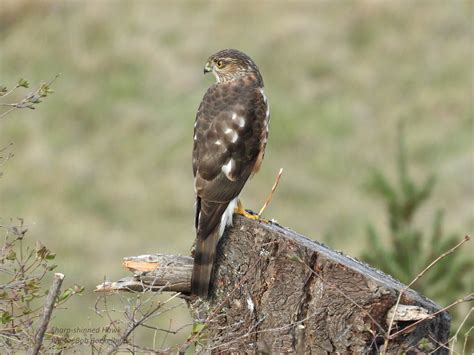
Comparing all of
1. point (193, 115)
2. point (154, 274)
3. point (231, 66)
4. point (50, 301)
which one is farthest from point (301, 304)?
point (193, 115)

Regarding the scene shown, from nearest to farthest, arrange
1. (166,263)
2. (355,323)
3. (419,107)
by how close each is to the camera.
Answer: (355,323), (166,263), (419,107)

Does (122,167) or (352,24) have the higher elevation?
(352,24)

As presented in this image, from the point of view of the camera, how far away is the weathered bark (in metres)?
4.39

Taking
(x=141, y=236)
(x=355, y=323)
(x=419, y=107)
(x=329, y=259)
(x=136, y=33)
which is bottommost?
(x=355, y=323)

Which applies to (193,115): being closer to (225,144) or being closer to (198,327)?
(225,144)

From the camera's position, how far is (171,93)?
18031 millimetres

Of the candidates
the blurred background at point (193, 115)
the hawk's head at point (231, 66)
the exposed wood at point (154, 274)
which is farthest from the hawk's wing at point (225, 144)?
the blurred background at point (193, 115)

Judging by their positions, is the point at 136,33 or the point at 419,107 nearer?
the point at 419,107

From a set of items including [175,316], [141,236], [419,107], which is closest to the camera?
[175,316]

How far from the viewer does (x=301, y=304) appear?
177 inches

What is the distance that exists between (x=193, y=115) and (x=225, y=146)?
11.2 m

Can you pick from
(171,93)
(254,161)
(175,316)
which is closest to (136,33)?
(171,93)

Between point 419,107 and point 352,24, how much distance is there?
3.26 metres

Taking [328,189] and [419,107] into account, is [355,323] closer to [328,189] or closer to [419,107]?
[328,189]
